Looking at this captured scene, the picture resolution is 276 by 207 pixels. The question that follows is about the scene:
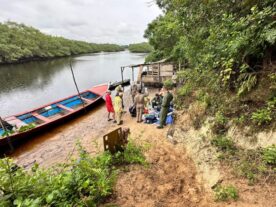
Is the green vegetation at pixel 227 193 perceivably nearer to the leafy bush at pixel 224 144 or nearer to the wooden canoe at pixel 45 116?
the leafy bush at pixel 224 144

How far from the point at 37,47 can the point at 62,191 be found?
57512mm

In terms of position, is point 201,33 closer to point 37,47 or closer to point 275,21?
point 275,21

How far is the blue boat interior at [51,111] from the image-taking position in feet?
40.1

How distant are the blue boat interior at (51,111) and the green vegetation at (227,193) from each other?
10940mm

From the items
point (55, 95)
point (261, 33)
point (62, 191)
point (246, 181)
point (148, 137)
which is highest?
point (261, 33)

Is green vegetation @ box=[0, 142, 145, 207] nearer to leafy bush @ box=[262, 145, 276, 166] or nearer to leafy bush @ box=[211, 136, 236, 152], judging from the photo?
leafy bush @ box=[211, 136, 236, 152]

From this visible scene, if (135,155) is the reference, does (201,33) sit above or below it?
above

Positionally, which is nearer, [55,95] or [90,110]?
Result: [90,110]

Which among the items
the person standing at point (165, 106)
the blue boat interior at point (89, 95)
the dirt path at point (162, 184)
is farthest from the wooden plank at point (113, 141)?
the blue boat interior at point (89, 95)

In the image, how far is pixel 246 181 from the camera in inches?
142

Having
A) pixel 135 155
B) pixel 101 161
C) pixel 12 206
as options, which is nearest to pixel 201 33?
pixel 135 155

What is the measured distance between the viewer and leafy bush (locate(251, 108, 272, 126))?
4102 mm

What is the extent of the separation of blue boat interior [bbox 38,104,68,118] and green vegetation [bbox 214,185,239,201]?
1094cm

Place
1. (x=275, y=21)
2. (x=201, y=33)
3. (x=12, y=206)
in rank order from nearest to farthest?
(x=12, y=206) → (x=275, y=21) → (x=201, y=33)
